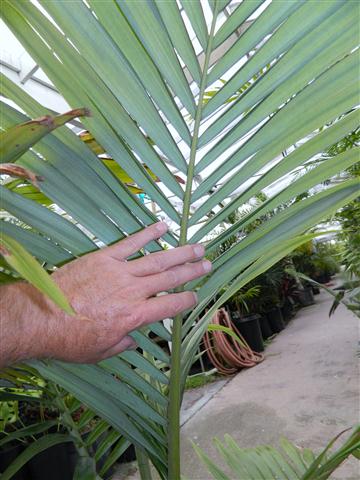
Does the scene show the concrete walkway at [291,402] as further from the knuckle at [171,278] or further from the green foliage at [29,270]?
the green foliage at [29,270]

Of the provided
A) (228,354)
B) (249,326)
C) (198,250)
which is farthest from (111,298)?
(249,326)

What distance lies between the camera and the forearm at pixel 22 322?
34 cm

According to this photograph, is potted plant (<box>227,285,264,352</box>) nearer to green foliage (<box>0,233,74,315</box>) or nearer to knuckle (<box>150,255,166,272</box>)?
knuckle (<box>150,255,166,272</box>)

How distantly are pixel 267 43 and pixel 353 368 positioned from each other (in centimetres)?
304

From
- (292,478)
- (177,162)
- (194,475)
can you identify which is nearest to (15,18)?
(177,162)

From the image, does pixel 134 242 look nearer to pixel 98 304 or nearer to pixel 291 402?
pixel 98 304

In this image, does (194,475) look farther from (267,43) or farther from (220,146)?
(267,43)

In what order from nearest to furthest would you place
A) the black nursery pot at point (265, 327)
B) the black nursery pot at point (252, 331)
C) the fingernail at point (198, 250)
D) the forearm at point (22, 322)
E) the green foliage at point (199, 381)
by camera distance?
the forearm at point (22, 322), the fingernail at point (198, 250), the green foliage at point (199, 381), the black nursery pot at point (252, 331), the black nursery pot at point (265, 327)

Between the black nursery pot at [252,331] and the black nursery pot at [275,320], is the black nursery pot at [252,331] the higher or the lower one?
the higher one

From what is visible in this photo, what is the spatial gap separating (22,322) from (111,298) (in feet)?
0.28

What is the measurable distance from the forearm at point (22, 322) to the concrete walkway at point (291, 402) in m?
1.75

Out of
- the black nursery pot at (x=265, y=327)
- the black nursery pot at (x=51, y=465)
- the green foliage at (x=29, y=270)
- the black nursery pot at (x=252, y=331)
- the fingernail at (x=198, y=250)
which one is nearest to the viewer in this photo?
the green foliage at (x=29, y=270)

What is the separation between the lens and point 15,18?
1.24 ft

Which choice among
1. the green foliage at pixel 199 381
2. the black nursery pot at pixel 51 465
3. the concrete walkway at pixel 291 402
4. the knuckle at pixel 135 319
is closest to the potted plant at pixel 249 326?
the concrete walkway at pixel 291 402
